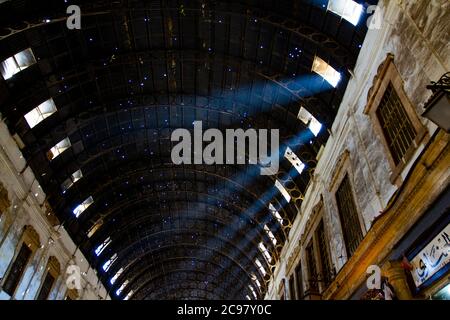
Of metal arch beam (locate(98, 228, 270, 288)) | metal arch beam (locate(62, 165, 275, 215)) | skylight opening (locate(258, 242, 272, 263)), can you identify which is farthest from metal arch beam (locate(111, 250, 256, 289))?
metal arch beam (locate(62, 165, 275, 215))

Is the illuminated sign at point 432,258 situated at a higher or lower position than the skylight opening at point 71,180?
lower

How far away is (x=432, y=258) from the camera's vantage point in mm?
6906

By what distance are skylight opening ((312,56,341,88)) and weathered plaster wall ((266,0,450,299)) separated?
1471mm

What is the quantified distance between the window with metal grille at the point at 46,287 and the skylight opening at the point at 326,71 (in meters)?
19.5

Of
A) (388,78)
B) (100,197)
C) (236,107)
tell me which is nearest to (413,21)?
(388,78)

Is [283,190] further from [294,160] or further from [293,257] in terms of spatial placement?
[293,257]

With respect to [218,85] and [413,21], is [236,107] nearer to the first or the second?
[218,85]

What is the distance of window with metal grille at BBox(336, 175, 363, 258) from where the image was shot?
11.4 m

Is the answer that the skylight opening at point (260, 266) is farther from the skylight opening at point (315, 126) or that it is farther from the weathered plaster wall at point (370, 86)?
the skylight opening at point (315, 126)

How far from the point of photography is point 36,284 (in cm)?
1844

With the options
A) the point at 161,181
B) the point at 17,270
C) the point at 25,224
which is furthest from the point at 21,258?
the point at 161,181

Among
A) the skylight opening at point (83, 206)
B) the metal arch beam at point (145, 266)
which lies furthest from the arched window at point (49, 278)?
the metal arch beam at point (145, 266)

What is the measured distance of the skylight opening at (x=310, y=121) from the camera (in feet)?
53.8

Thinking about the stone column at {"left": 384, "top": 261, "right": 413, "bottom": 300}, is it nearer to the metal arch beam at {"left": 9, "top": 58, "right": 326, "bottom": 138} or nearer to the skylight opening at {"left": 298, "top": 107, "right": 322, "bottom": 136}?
the metal arch beam at {"left": 9, "top": 58, "right": 326, "bottom": 138}
